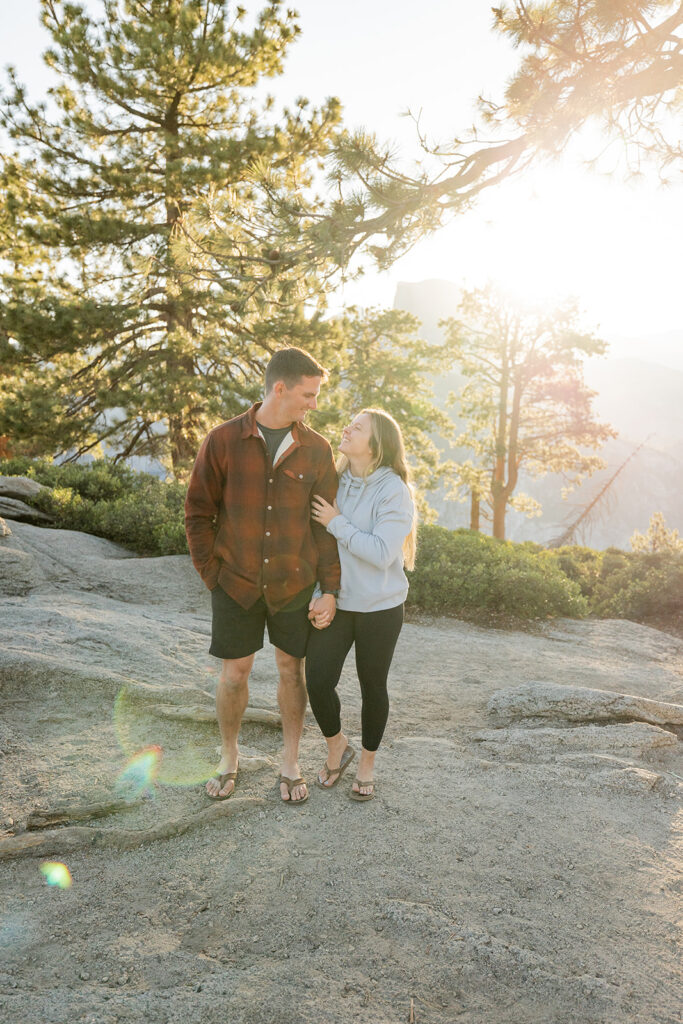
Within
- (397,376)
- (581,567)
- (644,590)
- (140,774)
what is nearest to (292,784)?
(140,774)

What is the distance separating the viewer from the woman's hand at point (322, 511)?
9.71ft

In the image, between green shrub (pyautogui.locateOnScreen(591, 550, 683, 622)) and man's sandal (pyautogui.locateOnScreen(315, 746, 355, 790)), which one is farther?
green shrub (pyautogui.locateOnScreen(591, 550, 683, 622))

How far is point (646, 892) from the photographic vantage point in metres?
2.59

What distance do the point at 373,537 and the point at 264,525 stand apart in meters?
0.51

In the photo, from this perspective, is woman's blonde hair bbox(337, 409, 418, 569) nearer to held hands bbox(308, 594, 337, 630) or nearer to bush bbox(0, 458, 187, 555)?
held hands bbox(308, 594, 337, 630)

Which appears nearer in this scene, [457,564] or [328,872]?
[328,872]

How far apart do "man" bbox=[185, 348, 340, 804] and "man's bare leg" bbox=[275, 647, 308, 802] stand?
0.07 metres

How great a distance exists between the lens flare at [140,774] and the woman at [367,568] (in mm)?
916

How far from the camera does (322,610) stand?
2932 millimetres

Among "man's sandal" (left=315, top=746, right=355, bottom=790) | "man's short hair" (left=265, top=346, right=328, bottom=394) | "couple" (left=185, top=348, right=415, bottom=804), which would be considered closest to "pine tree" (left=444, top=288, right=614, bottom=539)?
"man's sandal" (left=315, top=746, right=355, bottom=790)

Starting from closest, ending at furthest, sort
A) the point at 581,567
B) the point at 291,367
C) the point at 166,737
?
the point at 291,367 → the point at 166,737 → the point at 581,567

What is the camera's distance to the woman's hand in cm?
296

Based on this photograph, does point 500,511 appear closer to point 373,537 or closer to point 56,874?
point 373,537

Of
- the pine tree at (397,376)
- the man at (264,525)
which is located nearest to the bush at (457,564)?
the man at (264,525)
